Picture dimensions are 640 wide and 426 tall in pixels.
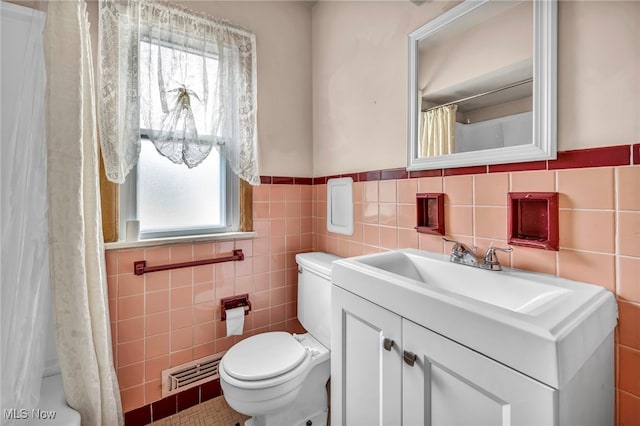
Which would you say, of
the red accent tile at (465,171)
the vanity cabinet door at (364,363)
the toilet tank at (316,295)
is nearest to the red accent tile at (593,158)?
the red accent tile at (465,171)

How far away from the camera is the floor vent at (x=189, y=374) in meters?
1.53

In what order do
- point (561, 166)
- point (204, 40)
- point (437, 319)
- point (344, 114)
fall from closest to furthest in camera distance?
point (437, 319), point (561, 166), point (204, 40), point (344, 114)

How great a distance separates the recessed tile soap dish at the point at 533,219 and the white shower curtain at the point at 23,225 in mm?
1716

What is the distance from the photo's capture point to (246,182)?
5.68 ft

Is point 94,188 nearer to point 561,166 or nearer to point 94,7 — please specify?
point 94,7

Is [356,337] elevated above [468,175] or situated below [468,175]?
below

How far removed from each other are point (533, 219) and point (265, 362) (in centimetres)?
123

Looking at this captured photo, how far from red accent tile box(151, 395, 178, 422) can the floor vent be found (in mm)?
32

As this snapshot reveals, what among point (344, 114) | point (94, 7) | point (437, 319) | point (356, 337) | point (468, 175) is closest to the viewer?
point (437, 319)

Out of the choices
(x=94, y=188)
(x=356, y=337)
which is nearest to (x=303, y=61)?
(x=94, y=188)

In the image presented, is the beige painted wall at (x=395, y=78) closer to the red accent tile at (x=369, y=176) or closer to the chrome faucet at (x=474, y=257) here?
the red accent tile at (x=369, y=176)

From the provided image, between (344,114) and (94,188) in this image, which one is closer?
(94,188)

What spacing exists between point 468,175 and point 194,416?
1839 mm

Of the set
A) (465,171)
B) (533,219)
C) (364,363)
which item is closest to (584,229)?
(533,219)
